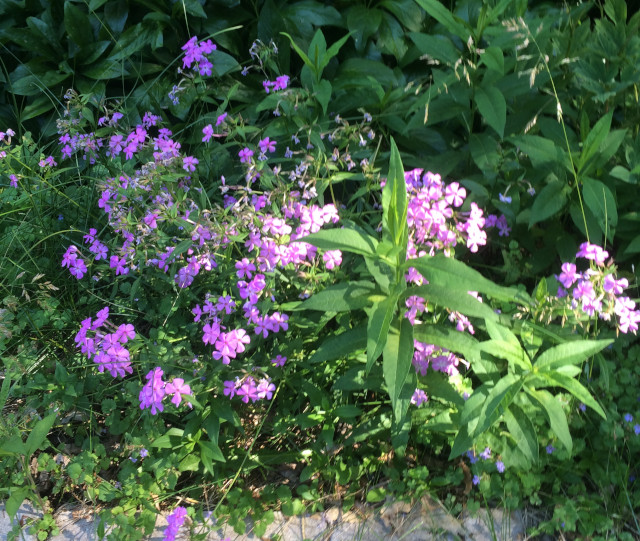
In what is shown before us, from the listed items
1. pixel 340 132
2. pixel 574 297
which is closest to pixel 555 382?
pixel 574 297

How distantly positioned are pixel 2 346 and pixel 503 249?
1984mm

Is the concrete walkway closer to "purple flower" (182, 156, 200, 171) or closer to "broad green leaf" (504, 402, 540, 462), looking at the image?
"broad green leaf" (504, 402, 540, 462)

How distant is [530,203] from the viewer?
8.14 ft

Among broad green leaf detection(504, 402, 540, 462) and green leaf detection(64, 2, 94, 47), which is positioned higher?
green leaf detection(64, 2, 94, 47)

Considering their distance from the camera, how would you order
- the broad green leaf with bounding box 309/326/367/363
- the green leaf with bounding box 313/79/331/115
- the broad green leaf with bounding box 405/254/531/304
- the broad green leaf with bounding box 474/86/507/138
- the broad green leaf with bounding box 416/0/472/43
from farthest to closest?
the green leaf with bounding box 313/79/331/115 < the broad green leaf with bounding box 416/0/472/43 < the broad green leaf with bounding box 474/86/507/138 < the broad green leaf with bounding box 309/326/367/363 < the broad green leaf with bounding box 405/254/531/304

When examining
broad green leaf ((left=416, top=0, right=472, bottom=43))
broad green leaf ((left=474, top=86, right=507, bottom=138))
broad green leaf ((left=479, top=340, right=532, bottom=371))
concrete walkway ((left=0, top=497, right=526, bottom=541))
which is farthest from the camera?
broad green leaf ((left=416, top=0, right=472, bottom=43))

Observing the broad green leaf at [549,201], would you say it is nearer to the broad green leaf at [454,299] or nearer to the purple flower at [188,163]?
the broad green leaf at [454,299]

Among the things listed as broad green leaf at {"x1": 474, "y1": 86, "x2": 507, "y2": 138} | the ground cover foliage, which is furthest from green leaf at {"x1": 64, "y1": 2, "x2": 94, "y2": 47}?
broad green leaf at {"x1": 474, "y1": 86, "x2": 507, "y2": 138}

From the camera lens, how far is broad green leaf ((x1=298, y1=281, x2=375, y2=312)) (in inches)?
69.1

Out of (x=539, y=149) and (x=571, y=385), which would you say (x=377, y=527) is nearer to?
(x=571, y=385)

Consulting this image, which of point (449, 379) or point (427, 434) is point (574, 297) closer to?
point (449, 379)

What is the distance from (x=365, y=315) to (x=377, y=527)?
705 mm

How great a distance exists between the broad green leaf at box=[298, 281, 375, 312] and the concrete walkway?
80cm

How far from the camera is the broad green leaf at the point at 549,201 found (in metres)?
2.26
